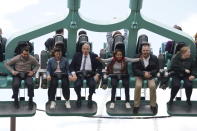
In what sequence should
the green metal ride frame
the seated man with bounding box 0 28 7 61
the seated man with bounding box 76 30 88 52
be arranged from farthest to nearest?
the green metal ride frame → the seated man with bounding box 0 28 7 61 → the seated man with bounding box 76 30 88 52

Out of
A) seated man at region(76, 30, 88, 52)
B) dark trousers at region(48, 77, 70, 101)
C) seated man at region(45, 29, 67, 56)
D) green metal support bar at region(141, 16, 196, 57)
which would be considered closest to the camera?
dark trousers at region(48, 77, 70, 101)

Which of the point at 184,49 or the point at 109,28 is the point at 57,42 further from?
the point at 184,49

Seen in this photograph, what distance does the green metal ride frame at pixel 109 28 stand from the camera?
13.5 m

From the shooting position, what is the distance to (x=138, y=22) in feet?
44.9

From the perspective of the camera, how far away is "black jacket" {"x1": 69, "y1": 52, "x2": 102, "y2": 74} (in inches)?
478

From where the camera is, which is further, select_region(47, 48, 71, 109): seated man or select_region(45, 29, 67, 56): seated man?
select_region(45, 29, 67, 56): seated man

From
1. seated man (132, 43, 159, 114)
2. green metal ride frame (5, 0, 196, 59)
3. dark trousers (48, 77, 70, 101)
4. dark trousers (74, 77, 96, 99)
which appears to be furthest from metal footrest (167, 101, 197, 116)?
dark trousers (48, 77, 70, 101)

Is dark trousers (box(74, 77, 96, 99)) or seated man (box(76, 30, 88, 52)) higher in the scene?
seated man (box(76, 30, 88, 52))

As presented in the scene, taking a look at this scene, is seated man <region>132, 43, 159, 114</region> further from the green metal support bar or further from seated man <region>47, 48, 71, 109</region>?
the green metal support bar

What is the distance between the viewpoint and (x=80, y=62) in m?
12.2

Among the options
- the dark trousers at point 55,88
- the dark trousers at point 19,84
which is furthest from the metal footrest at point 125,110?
the dark trousers at point 19,84

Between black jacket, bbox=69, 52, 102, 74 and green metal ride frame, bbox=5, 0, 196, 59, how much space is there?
1303 millimetres

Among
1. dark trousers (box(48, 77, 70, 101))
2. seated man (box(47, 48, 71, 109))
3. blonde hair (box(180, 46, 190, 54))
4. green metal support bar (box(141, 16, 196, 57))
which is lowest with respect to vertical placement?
dark trousers (box(48, 77, 70, 101))

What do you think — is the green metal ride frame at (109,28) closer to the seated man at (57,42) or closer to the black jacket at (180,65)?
the seated man at (57,42)
